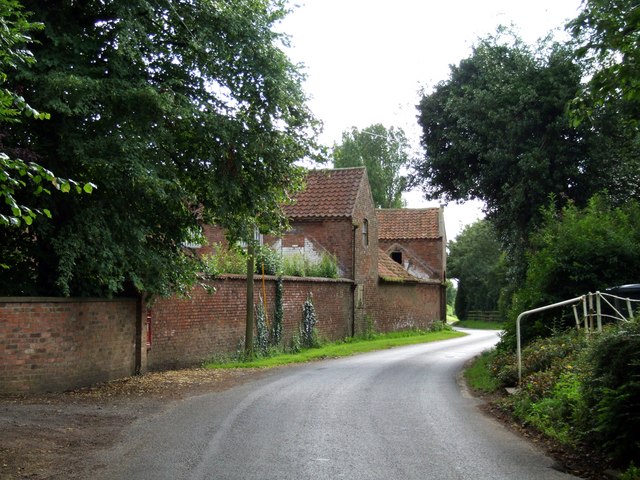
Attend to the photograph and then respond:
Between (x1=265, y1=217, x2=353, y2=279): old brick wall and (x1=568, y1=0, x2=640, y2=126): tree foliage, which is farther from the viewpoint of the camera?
(x1=265, y1=217, x2=353, y2=279): old brick wall

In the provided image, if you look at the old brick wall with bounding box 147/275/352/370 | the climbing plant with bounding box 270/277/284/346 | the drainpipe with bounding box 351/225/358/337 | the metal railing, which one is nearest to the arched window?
the drainpipe with bounding box 351/225/358/337

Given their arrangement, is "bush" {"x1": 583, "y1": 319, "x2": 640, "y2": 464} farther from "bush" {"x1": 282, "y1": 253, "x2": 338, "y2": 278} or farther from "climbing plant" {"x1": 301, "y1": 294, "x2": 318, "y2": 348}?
"bush" {"x1": 282, "y1": 253, "x2": 338, "y2": 278}

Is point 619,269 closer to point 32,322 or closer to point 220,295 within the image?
point 220,295

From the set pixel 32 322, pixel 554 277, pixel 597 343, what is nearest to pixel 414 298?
pixel 554 277

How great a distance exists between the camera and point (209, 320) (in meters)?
19.7

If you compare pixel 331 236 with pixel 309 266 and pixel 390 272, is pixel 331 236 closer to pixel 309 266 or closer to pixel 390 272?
pixel 309 266

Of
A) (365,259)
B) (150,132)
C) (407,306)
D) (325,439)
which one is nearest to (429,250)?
(407,306)

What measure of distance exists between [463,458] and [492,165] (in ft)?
48.7

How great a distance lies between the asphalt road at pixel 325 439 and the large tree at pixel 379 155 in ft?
170

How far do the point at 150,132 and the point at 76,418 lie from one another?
5.62 metres

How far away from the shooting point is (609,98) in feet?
32.4

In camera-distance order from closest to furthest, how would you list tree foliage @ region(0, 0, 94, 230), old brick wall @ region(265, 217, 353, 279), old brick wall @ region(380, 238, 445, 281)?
tree foliage @ region(0, 0, 94, 230), old brick wall @ region(265, 217, 353, 279), old brick wall @ region(380, 238, 445, 281)

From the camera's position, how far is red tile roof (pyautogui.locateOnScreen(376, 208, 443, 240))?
51031mm

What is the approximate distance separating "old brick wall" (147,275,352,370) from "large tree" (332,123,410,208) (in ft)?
129
